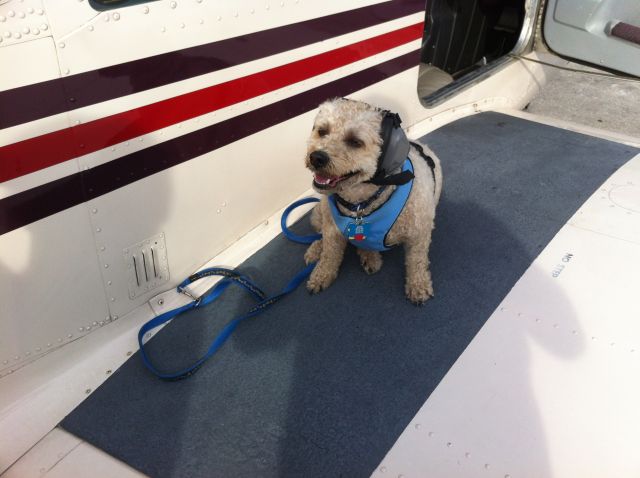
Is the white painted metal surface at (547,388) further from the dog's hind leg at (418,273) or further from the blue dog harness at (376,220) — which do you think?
the blue dog harness at (376,220)

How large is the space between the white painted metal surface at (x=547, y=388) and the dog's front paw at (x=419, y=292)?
0.30 meters

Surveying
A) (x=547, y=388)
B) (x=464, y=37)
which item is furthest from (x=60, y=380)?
(x=464, y=37)

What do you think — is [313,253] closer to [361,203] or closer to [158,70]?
[361,203]

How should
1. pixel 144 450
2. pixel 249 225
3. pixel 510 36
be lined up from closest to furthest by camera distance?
pixel 144 450 < pixel 249 225 < pixel 510 36

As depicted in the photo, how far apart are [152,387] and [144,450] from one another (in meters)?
0.27

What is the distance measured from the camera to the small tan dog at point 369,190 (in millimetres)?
1815

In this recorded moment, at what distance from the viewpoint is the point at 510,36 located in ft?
15.4

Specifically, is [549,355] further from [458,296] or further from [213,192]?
[213,192]

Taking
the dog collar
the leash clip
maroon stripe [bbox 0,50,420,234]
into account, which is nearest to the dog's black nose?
the dog collar

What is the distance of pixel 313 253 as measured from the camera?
2.54 m

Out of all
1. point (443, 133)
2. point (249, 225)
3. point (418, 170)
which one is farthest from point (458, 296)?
point (443, 133)

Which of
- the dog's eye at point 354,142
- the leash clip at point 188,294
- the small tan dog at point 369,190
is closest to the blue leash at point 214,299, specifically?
the leash clip at point 188,294

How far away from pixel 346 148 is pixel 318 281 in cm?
79

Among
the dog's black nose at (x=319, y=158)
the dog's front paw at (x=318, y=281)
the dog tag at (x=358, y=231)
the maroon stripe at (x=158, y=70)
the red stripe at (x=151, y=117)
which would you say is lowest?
the dog's front paw at (x=318, y=281)
